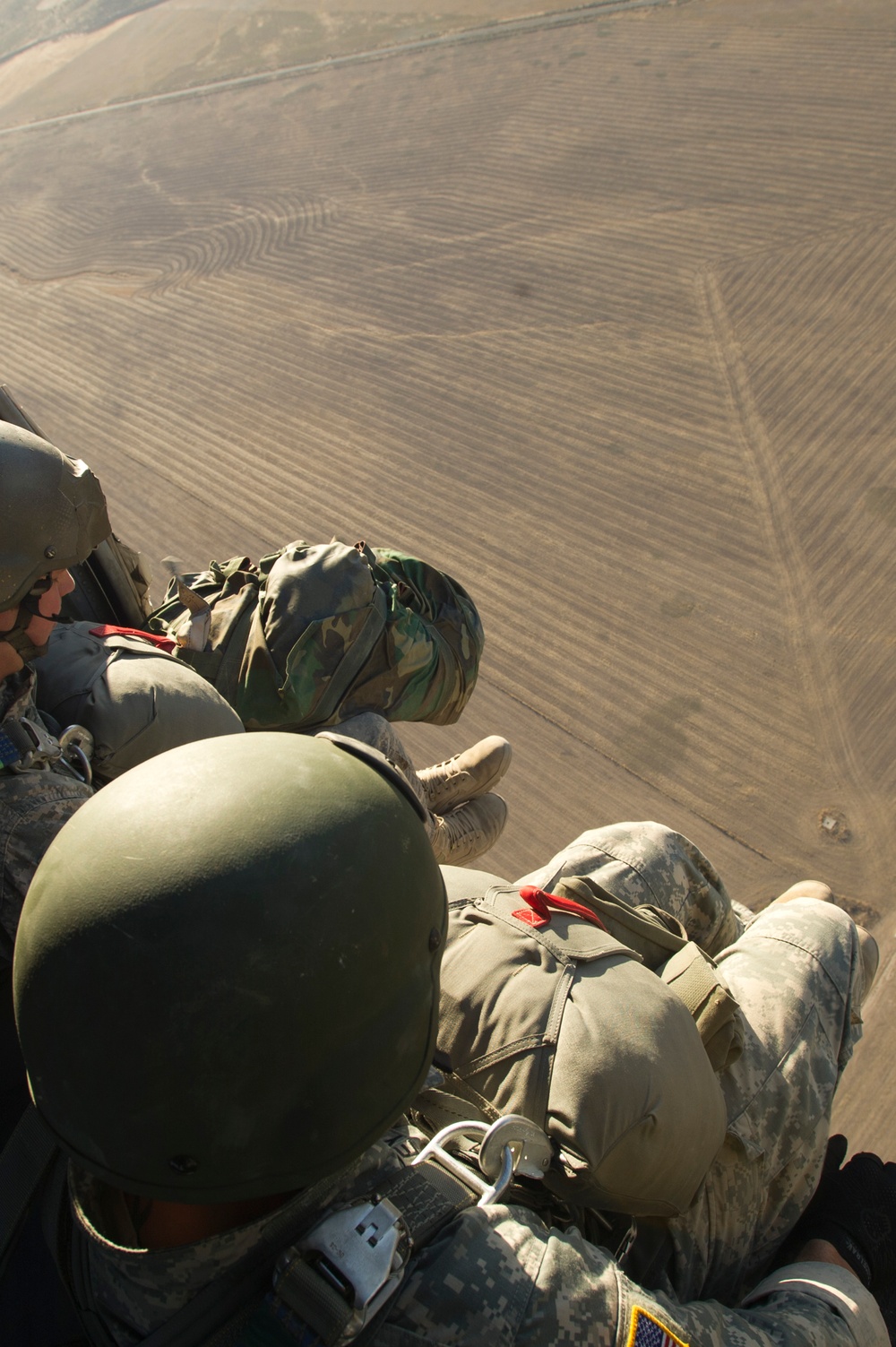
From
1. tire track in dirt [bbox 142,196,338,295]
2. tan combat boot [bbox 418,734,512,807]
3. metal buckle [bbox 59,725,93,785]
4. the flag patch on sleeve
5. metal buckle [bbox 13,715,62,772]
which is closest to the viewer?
the flag patch on sleeve

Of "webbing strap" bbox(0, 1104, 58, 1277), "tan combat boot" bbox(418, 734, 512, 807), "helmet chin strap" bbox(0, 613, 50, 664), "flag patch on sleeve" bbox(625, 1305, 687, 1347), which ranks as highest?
"helmet chin strap" bbox(0, 613, 50, 664)

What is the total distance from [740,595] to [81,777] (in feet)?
12.1

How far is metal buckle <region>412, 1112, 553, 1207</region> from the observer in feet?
5.12

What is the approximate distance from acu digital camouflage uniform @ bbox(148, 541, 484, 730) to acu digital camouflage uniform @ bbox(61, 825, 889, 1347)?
0.94 m

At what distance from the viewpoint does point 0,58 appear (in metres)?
18.7

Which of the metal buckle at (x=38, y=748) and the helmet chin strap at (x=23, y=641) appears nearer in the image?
the metal buckle at (x=38, y=748)

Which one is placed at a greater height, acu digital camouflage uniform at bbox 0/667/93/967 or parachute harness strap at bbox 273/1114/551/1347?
acu digital camouflage uniform at bbox 0/667/93/967

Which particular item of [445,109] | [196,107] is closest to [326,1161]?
[445,109]

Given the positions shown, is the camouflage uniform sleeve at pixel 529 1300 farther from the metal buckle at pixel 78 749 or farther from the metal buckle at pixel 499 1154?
the metal buckle at pixel 78 749

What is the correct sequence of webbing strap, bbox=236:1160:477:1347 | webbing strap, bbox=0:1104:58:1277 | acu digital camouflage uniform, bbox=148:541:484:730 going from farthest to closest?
acu digital camouflage uniform, bbox=148:541:484:730 < webbing strap, bbox=0:1104:58:1277 < webbing strap, bbox=236:1160:477:1347

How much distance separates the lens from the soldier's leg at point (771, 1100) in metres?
2.04

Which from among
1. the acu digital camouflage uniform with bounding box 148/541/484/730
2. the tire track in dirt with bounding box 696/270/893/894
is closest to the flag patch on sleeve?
the acu digital camouflage uniform with bounding box 148/541/484/730

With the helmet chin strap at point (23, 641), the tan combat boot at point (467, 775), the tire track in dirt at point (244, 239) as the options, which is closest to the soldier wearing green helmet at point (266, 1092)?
the helmet chin strap at point (23, 641)

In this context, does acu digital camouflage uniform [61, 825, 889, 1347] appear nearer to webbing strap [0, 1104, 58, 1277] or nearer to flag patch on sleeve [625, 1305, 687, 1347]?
flag patch on sleeve [625, 1305, 687, 1347]
